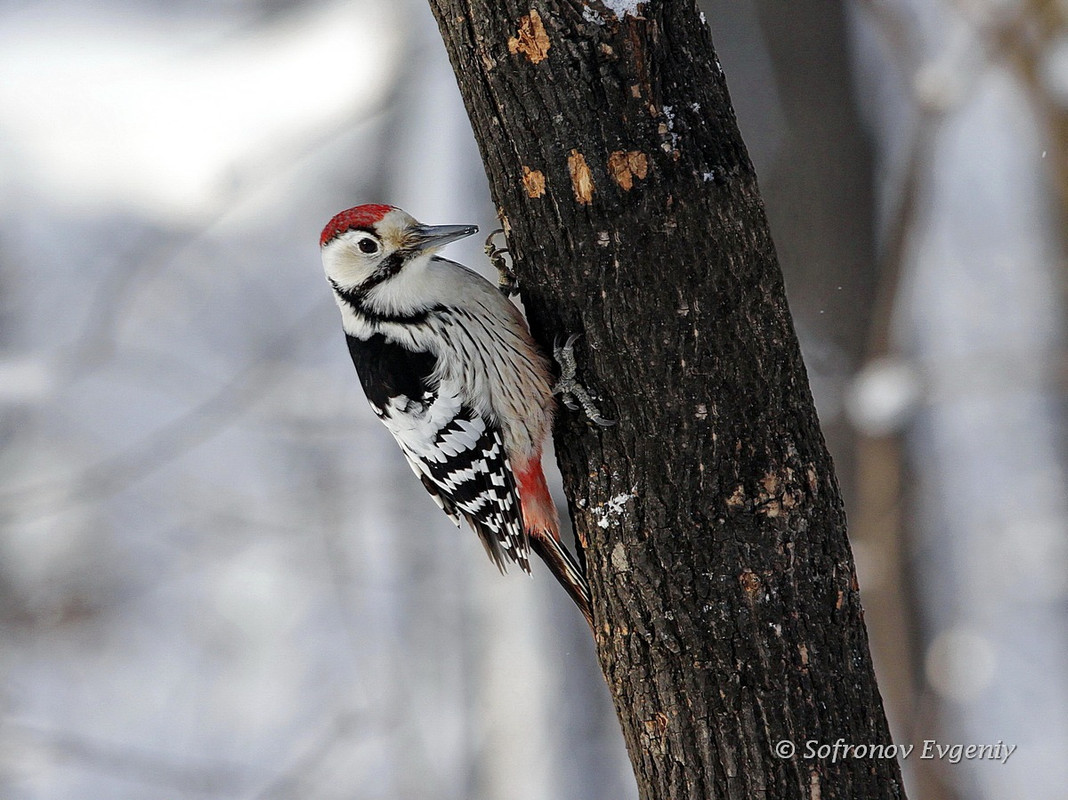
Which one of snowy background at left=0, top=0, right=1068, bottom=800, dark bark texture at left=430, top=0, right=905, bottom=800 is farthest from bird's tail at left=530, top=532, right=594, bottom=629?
snowy background at left=0, top=0, right=1068, bottom=800

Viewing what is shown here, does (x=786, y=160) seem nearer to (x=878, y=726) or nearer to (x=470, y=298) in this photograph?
(x=470, y=298)

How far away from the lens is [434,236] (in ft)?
7.45

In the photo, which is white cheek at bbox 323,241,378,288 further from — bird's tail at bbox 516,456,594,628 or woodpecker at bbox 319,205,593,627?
bird's tail at bbox 516,456,594,628

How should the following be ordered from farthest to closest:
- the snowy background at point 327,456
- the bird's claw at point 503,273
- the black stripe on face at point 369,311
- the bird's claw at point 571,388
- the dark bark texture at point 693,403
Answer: the snowy background at point 327,456 < the black stripe on face at point 369,311 < the bird's claw at point 503,273 < the bird's claw at point 571,388 < the dark bark texture at point 693,403

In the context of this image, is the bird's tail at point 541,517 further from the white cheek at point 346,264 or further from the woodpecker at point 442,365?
the white cheek at point 346,264

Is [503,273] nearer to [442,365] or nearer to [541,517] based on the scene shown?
[442,365]

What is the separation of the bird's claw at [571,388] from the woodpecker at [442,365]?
362 millimetres

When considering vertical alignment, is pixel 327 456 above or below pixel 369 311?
above

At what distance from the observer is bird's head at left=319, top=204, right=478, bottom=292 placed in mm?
2283

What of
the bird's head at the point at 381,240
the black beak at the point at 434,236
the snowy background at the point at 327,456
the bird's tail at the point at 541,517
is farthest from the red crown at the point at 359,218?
the snowy background at the point at 327,456

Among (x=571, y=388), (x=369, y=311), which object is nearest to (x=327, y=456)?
(x=369, y=311)

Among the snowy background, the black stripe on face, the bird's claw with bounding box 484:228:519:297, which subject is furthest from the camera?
the snowy background

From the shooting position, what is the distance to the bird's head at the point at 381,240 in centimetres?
228

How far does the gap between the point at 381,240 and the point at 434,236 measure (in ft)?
0.46
